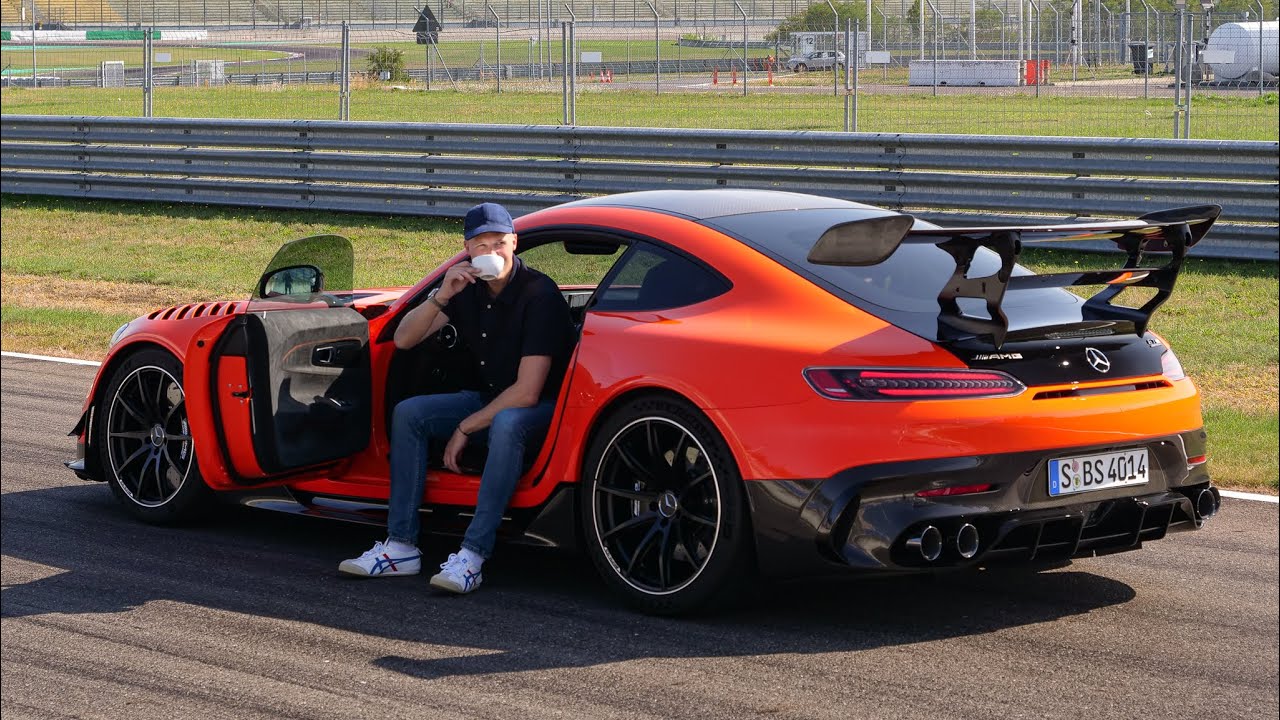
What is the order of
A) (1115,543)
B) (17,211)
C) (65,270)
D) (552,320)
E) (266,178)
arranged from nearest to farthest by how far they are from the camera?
1. (1115,543)
2. (552,320)
3. (65,270)
4. (266,178)
5. (17,211)

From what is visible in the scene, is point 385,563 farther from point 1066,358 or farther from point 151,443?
point 1066,358

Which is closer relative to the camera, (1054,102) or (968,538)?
(968,538)

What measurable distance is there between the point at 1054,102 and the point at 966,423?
12958 millimetres

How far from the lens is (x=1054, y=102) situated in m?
17.3

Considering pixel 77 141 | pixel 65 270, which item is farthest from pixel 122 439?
pixel 77 141

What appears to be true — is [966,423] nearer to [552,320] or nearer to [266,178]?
[552,320]

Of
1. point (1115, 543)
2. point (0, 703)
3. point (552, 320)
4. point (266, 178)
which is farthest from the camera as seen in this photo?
point (266, 178)

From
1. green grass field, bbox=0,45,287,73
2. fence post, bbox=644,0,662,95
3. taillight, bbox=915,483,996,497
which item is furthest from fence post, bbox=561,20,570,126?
taillight, bbox=915,483,996,497

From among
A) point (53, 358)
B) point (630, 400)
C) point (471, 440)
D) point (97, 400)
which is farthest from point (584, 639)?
point (53, 358)

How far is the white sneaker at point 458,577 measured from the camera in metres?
5.96

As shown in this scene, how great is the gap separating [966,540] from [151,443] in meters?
3.61

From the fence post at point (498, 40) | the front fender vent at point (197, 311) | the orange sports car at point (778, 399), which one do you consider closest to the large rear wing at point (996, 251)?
the orange sports car at point (778, 399)

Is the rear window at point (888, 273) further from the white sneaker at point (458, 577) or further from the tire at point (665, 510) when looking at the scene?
the white sneaker at point (458, 577)

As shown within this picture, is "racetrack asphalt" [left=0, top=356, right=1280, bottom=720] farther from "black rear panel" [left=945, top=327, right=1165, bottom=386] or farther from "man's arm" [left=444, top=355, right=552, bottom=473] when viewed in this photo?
"black rear panel" [left=945, top=327, right=1165, bottom=386]
